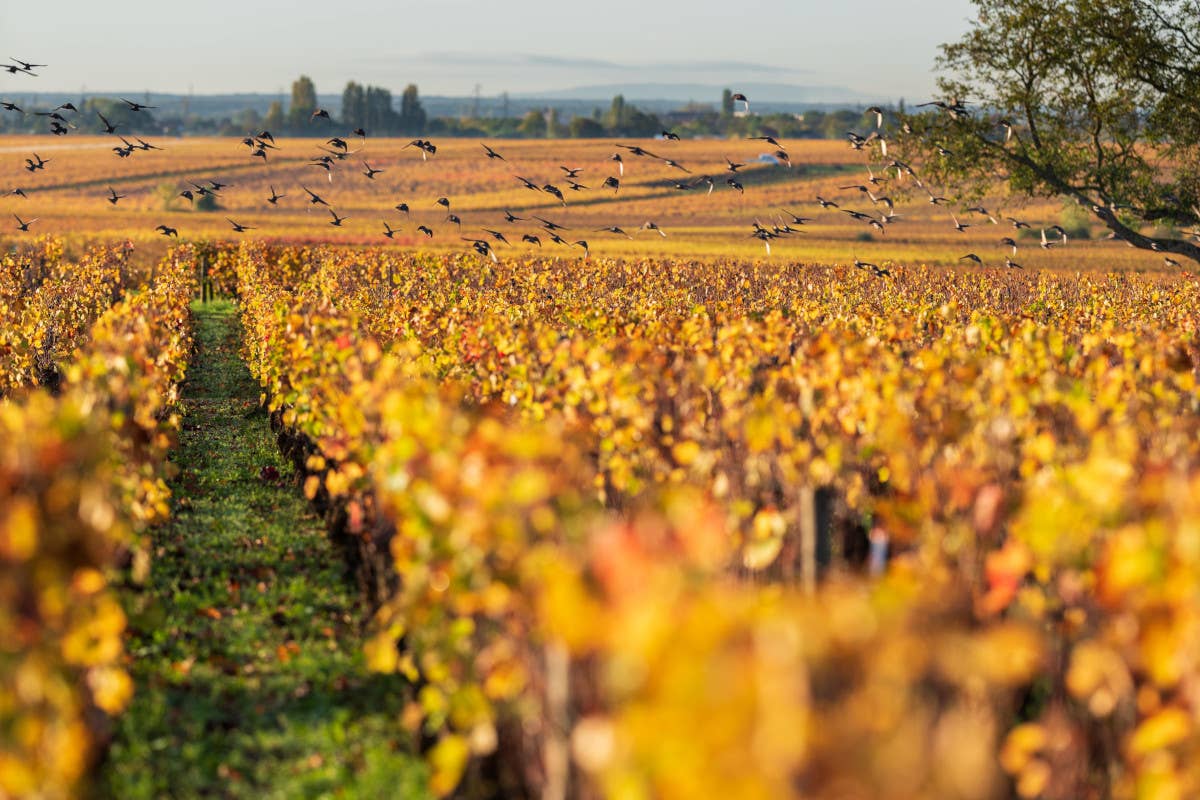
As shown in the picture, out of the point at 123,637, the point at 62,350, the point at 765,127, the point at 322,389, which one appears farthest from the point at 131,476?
the point at 765,127

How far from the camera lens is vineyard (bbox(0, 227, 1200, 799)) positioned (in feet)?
9.86

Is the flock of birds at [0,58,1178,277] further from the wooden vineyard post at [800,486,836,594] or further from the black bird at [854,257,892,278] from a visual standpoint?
the wooden vineyard post at [800,486,836,594]

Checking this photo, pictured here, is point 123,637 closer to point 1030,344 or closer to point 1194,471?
point 1194,471

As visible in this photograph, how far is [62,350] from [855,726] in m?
14.6

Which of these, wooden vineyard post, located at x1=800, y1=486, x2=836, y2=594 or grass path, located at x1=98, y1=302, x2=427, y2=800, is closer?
grass path, located at x1=98, y1=302, x2=427, y2=800

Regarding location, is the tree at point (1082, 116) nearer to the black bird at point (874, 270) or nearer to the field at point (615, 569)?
the black bird at point (874, 270)

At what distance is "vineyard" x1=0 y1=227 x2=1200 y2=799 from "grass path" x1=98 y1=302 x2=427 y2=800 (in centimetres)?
3

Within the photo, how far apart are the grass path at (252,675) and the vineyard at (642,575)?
0.03 meters

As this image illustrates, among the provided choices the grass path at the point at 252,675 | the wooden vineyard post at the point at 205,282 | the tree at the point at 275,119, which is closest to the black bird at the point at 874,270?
the grass path at the point at 252,675

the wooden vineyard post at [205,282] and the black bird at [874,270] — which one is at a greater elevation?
the black bird at [874,270]

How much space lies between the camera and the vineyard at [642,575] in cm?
300

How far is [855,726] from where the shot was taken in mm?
2840

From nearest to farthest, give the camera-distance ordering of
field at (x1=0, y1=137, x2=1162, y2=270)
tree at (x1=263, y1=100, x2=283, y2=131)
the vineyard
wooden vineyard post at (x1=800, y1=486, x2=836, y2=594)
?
the vineyard → wooden vineyard post at (x1=800, y1=486, x2=836, y2=594) → field at (x1=0, y1=137, x2=1162, y2=270) → tree at (x1=263, y1=100, x2=283, y2=131)

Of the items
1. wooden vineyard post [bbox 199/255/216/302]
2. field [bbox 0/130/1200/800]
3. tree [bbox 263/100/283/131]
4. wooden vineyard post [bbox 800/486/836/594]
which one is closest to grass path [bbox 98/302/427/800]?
field [bbox 0/130/1200/800]
